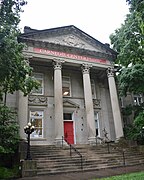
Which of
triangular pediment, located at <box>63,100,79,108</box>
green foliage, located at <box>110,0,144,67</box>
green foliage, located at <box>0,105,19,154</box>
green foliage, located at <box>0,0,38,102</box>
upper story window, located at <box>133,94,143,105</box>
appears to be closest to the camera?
green foliage, located at <box>0,0,38,102</box>

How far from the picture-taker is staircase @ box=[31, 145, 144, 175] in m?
11.2

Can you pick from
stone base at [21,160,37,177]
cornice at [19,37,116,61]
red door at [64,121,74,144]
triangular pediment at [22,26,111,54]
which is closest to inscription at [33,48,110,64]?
cornice at [19,37,116,61]

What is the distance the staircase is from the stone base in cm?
31

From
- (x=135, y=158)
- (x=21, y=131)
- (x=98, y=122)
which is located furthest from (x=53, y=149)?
(x=98, y=122)

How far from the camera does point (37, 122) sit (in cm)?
1833

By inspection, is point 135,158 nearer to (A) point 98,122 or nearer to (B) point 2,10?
(A) point 98,122

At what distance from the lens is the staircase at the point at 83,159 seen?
36.7 ft

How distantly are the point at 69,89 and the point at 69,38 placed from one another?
213 inches

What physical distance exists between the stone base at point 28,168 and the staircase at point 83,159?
1.02 feet

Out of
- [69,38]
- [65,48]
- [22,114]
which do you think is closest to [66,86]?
[65,48]

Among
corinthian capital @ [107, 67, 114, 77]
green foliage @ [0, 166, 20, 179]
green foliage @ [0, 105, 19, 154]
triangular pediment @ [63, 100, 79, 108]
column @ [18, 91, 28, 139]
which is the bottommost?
green foliage @ [0, 166, 20, 179]

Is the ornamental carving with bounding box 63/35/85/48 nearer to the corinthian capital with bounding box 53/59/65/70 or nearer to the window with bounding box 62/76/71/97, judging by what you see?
the corinthian capital with bounding box 53/59/65/70

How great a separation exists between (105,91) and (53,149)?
11.0m

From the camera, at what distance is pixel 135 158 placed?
46.2ft
